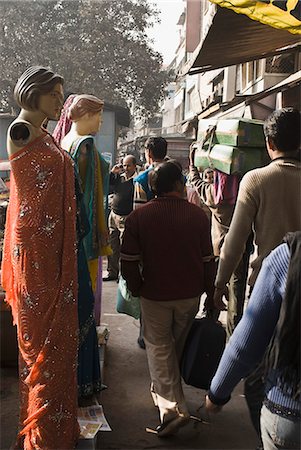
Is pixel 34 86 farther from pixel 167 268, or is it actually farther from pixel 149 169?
pixel 149 169

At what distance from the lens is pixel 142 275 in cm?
301

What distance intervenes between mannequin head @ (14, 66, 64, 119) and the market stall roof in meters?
1.75

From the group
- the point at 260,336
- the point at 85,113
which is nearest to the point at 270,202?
the point at 85,113

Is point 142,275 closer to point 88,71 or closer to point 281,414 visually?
point 281,414

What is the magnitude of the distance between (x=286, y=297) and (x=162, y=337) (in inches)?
71.0

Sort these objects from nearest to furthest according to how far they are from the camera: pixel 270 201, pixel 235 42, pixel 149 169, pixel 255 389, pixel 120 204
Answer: pixel 255 389, pixel 270 201, pixel 149 169, pixel 235 42, pixel 120 204

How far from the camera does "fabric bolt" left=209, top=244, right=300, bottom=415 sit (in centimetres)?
138

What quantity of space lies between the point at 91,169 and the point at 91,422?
1426mm

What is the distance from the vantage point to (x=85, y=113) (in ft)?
10.3

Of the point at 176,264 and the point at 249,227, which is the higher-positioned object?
the point at 249,227

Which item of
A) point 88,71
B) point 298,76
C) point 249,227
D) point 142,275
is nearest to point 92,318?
point 142,275

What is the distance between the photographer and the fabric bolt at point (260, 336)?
Answer: 1.38 meters

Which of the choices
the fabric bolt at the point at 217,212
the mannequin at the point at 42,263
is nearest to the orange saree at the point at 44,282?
the mannequin at the point at 42,263

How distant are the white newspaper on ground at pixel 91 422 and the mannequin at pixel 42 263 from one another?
0.62 feet
